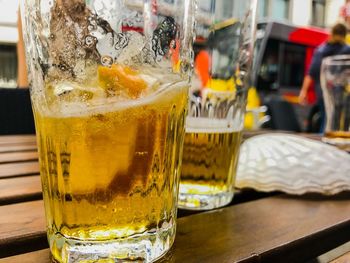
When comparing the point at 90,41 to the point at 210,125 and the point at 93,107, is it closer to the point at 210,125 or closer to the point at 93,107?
the point at 93,107

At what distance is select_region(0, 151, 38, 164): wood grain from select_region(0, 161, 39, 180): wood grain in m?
0.03

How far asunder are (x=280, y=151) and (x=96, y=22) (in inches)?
14.1

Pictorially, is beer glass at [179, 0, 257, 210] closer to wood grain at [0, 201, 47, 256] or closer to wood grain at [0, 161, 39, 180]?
wood grain at [0, 201, 47, 256]

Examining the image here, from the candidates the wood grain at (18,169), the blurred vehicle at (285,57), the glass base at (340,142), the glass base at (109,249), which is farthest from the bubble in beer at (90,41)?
the blurred vehicle at (285,57)

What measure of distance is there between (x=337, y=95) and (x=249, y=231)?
2.69 ft

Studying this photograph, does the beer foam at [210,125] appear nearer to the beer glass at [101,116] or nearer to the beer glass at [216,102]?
the beer glass at [216,102]

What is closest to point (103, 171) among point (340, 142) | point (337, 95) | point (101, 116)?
point (101, 116)

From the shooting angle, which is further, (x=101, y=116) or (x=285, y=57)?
(x=285, y=57)

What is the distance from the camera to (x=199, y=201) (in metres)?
0.41

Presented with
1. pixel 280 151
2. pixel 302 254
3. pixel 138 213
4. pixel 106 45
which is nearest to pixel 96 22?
pixel 106 45

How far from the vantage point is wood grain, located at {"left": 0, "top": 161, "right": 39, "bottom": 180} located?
0.55 m

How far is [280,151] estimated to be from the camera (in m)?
0.55

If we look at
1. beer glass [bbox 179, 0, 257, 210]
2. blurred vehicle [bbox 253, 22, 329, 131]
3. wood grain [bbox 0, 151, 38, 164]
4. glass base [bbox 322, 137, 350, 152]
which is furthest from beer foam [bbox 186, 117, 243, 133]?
blurred vehicle [bbox 253, 22, 329, 131]

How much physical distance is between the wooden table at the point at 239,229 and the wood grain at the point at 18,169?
0.17ft
